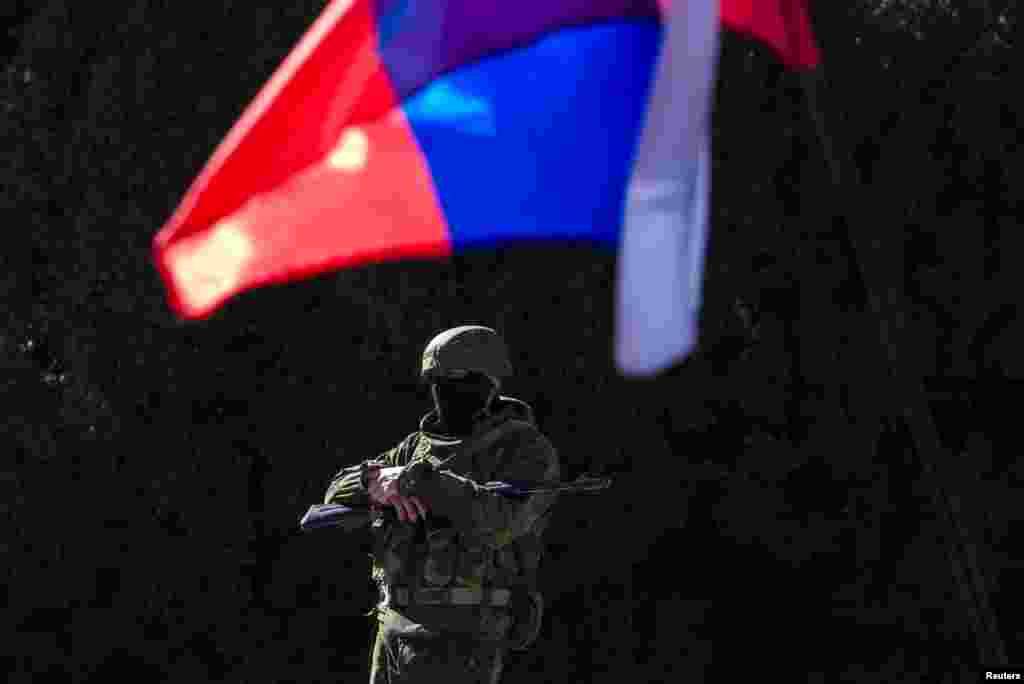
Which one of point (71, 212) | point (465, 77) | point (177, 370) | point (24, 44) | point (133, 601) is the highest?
point (465, 77)

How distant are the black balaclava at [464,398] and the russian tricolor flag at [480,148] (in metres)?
1.99

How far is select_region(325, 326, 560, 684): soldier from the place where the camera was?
5.90 m

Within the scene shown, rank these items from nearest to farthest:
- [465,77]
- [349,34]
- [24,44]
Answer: [349,34] < [465,77] < [24,44]

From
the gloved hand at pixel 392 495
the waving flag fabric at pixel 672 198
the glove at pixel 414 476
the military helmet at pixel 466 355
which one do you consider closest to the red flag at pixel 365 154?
the waving flag fabric at pixel 672 198

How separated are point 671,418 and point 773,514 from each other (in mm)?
776

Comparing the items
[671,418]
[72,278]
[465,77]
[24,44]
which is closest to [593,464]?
[671,418]

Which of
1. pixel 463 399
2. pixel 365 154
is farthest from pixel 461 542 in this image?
pixel 365 154

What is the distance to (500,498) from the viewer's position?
578cm

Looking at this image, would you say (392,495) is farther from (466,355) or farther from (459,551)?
(466,355)

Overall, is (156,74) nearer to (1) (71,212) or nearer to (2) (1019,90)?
(1) (71,212)

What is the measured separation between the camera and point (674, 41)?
3662 mm

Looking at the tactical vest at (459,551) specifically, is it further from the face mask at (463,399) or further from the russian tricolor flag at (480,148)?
the russian tricolor flag at (480,148)

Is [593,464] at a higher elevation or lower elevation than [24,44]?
lower

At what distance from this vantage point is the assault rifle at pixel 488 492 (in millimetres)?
5809
